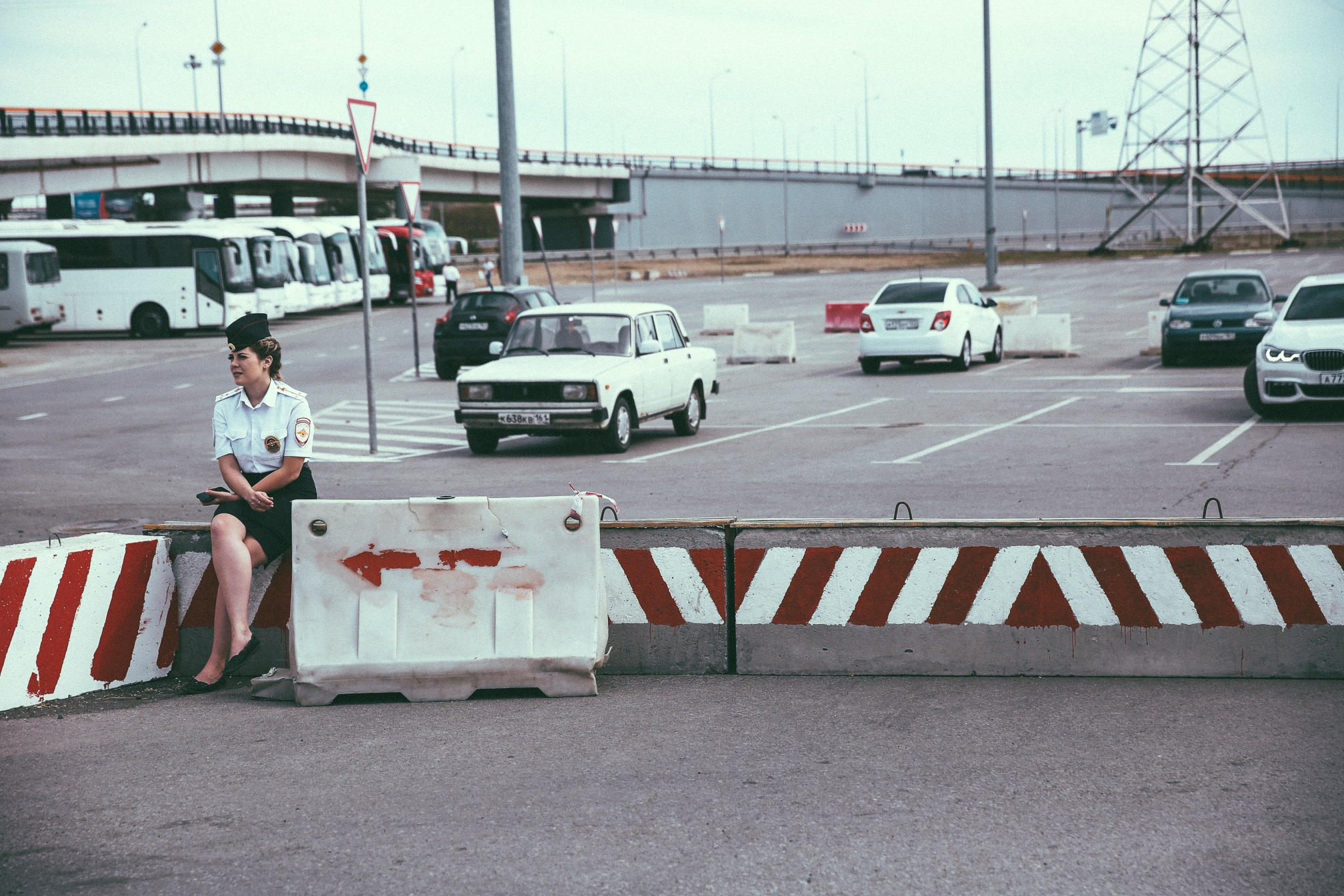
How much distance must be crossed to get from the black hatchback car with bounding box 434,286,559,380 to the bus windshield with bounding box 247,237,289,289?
1892 cm

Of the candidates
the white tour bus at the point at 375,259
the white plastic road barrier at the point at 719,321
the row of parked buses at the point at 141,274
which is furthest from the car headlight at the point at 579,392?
the white tour bus at the point at 375,259

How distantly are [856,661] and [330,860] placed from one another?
2922 millimetres

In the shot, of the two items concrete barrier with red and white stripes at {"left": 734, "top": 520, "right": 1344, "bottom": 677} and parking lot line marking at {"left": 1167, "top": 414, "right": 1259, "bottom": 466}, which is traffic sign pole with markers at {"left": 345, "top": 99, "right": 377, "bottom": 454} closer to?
parking lot line marking at {"left": 1167, "top": 414, "right": 1259, "bottom": 466}

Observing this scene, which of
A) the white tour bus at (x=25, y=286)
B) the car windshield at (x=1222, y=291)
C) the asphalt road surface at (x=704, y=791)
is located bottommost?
the asphalt road surface at (x=704, y=791)

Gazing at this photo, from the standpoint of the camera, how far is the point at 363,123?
1535 centimetres

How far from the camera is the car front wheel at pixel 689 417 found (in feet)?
56.9

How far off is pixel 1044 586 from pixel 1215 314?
1936 centimetres

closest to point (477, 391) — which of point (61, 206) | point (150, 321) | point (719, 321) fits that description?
point (719, 321)

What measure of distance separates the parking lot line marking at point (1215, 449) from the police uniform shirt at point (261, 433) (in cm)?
910

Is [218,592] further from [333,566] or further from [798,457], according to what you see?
[798,457]

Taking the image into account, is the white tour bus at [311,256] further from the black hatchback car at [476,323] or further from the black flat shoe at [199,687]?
the black flat shoe at [199,687]

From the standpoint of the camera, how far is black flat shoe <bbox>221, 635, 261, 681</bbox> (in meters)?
6.50

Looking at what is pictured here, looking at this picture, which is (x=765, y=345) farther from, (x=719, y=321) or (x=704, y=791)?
(x=704, y=791)

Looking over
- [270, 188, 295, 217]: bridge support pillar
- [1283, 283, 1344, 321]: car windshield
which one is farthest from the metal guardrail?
[1283, 283, 1344, 321]: car windshield
